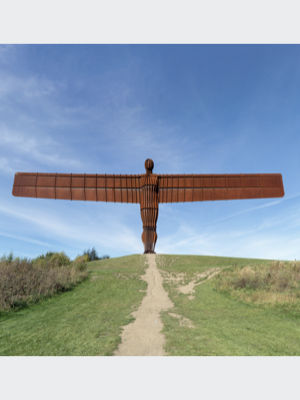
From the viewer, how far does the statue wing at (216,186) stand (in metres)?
24.4

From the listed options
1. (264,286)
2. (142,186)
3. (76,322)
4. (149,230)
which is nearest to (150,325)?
(76,322)

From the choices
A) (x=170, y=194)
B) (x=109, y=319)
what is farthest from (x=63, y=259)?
(x=109, y=319)

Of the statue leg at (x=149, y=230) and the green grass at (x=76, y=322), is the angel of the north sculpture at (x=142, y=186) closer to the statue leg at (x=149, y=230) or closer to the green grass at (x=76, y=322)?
the statue leg at (x=149, y=230)

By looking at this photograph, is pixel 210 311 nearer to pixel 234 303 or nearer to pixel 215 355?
pixel 234 303

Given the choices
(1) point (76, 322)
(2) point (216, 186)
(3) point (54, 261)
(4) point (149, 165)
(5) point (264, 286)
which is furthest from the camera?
(2) point (216, 186)

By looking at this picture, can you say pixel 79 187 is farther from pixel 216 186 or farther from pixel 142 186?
pixel 216 186

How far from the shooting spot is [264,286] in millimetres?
13180

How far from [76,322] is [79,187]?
17594mm

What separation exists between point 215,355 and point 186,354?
26.2 inches

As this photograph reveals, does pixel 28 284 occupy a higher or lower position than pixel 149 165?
lower

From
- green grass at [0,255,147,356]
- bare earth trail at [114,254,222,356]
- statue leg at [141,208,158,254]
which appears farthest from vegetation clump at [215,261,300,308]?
statue leg at [141,208,158,254]

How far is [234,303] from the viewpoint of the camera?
11.1m

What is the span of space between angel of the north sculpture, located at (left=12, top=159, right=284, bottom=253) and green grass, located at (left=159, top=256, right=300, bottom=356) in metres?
13.2

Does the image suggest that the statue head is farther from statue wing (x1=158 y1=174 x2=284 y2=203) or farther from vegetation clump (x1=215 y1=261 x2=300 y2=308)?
vegetation clump (x1=215 y1=261 x2=300 y2=308)
